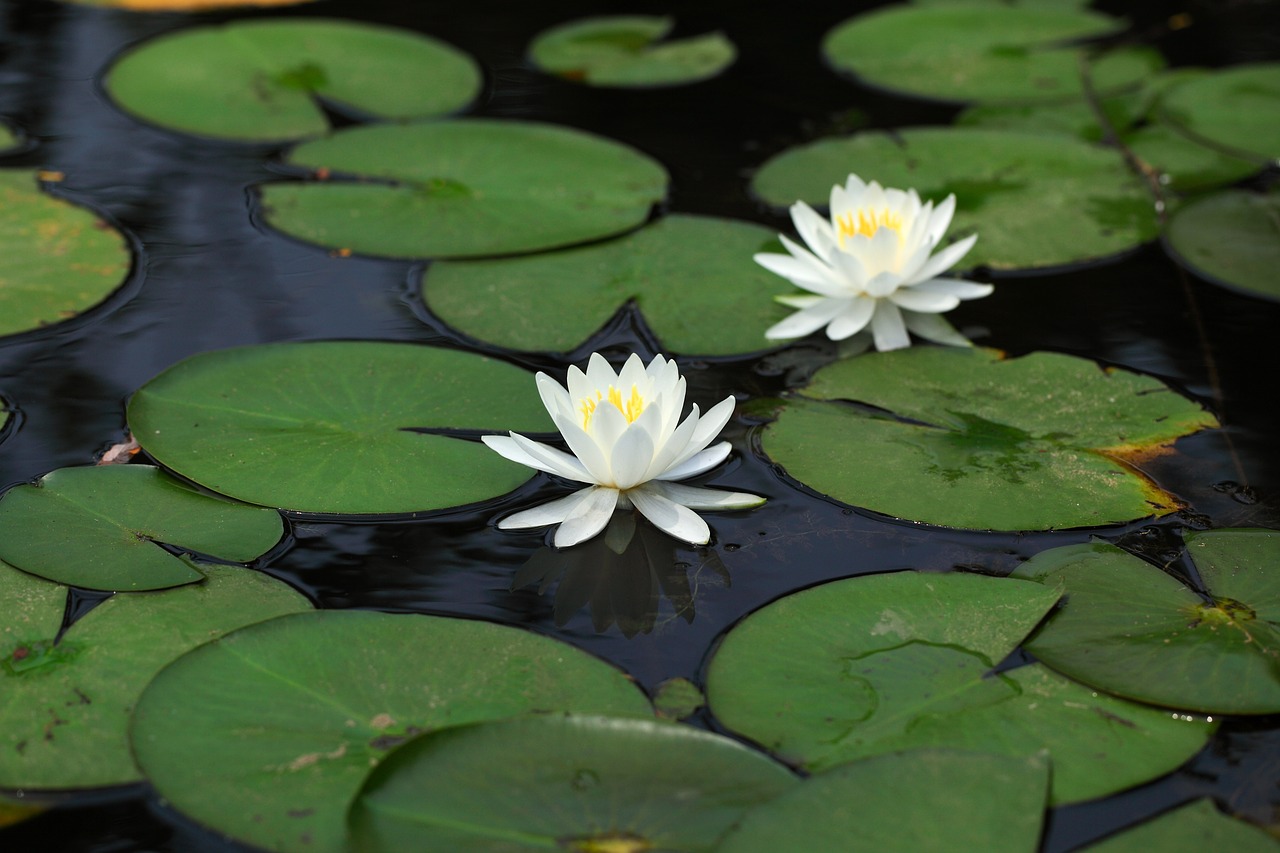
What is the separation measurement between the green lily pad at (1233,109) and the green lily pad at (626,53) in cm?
169

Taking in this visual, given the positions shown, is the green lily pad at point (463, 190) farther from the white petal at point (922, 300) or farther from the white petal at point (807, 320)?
the white petal at point (922, 300)

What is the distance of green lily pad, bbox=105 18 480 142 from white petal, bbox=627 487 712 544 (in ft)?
7.39

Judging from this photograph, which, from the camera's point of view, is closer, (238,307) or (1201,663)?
(1201,663)

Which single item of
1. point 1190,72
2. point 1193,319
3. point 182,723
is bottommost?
point 182,723

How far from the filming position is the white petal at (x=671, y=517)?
2121 mm

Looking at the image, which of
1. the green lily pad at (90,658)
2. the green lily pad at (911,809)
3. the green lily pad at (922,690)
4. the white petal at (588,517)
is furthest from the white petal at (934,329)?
the green lily pad at (90,658)

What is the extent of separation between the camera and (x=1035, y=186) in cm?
350

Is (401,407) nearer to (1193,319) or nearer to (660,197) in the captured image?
(660,197)

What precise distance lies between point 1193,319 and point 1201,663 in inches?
55.9

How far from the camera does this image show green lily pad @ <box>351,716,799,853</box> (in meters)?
1.52

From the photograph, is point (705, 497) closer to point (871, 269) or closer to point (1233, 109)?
point (871, 269)

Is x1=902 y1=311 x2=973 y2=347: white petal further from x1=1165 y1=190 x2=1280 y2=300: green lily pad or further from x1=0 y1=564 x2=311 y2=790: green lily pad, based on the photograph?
x1=0 y1=564 x2=311 y2=790: green lily pad

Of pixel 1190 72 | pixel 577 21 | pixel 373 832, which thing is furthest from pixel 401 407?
pixel 1190 72

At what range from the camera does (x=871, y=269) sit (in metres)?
2.81
